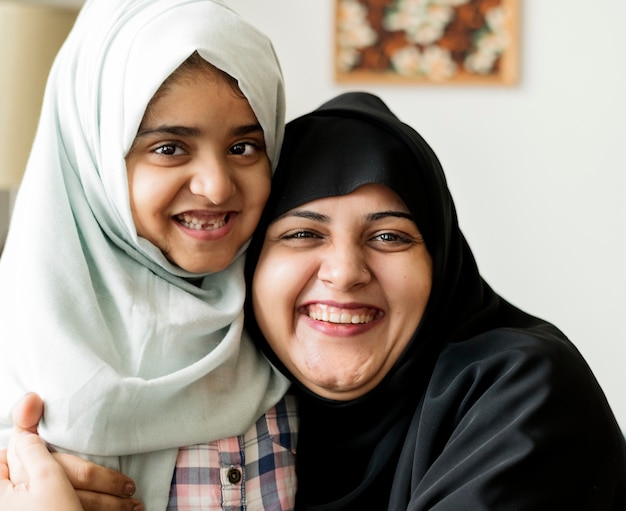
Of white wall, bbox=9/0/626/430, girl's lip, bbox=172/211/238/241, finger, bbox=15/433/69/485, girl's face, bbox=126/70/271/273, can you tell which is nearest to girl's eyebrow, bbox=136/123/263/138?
girl's face, bbox=126/70/271/273

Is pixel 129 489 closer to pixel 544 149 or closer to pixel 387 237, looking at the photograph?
pixel 387 237

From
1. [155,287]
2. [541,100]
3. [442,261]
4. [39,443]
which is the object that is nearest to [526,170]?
[541,100]

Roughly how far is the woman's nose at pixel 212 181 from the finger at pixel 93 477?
1.46 ft

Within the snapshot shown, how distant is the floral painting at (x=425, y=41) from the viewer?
3641 mm

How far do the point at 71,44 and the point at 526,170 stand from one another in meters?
2.43

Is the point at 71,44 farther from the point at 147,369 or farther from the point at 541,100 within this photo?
the point at 541,100

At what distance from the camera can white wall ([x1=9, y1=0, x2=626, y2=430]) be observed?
11.8ft

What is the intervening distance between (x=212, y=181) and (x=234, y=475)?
0.48 m

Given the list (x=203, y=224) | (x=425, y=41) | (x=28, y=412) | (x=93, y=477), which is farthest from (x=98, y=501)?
(x=425, y=41)

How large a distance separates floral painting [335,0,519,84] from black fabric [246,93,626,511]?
1982 millimetres

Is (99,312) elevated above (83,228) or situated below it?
below

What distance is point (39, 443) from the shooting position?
1375mm

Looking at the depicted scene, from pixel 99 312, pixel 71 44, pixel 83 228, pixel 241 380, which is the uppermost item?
pixel 71 44

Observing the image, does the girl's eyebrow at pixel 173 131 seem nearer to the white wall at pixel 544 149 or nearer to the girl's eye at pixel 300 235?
the girl's eye at pixel 300 235
